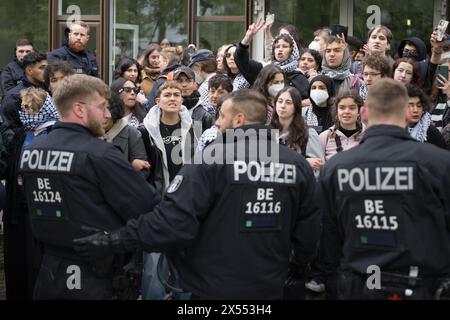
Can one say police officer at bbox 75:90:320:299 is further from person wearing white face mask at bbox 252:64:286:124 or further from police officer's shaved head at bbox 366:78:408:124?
person wearing white face mask at bbox 252:64:286:124

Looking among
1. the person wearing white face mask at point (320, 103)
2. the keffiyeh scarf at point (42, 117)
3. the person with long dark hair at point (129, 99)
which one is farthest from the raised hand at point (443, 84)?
the keffiyeh scarf at point (42, 117)

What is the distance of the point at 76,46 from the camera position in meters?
9.99

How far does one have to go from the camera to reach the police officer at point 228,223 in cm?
463

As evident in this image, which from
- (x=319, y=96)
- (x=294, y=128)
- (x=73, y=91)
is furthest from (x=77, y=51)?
(x=73, y=91)

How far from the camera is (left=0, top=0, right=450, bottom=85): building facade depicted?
1405cm

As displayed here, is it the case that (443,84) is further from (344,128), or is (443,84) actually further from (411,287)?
(411,287)

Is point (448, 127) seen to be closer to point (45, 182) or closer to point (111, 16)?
point (45, 182)

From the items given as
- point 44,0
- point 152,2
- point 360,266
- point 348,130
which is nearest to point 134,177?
point 360,266

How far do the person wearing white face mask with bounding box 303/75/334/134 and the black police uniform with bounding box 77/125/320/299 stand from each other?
2.87 metres

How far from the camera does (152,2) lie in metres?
15.0

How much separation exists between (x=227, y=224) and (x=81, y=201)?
0.89m

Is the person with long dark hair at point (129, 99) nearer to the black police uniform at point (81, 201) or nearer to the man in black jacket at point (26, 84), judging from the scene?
the man in black jacket at point (26, 84)

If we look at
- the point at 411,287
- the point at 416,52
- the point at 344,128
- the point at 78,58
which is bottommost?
the point at 411,287

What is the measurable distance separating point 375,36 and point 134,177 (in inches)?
202
